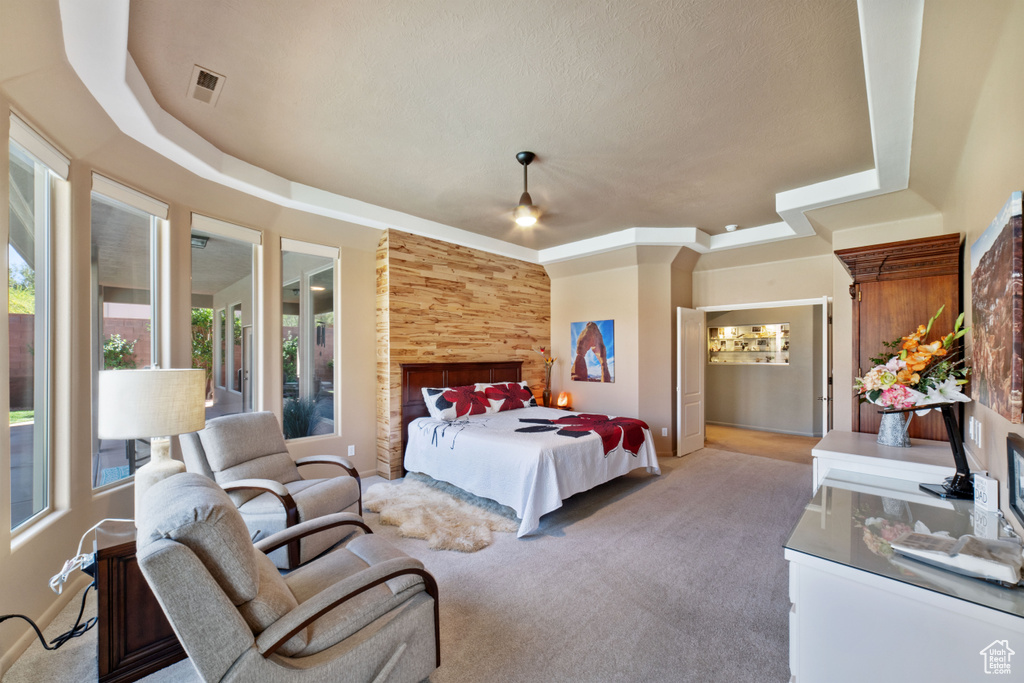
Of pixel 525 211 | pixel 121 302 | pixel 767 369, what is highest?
pixel 525 211

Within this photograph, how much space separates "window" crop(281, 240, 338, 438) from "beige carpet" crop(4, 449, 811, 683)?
1.63m

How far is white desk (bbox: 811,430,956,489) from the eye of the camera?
7.39 ft

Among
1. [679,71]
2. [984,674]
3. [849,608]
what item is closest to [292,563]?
[849,608]

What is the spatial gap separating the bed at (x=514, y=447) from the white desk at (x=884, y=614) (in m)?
1.92

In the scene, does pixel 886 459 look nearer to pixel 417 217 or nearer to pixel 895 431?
pixel 895 431

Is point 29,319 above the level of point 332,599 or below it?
above

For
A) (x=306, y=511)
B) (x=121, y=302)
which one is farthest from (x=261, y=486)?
(x=121, y=302)

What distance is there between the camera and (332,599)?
4.60 ft

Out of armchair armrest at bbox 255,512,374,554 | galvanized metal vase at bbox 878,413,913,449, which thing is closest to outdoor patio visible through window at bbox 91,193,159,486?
armchair armrest at bbox 255,512,374,554

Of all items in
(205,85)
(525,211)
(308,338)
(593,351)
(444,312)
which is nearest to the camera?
(205,85)

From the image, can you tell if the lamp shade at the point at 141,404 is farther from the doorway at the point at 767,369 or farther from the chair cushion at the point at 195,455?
the doorway at the point at 767,369

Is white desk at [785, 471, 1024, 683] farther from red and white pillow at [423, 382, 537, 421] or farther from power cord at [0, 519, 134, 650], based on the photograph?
red and white pillow at [423, 382, 537, 421]

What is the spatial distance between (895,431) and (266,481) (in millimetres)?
4018

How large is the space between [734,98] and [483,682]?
326 centimetres
